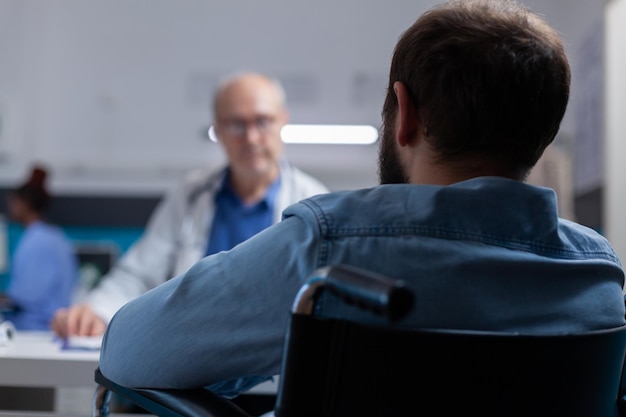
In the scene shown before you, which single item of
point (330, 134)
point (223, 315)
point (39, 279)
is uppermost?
point (223, 315)

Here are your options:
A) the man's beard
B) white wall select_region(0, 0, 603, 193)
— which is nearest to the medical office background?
white wall select_region(0, 0, 603, 193)

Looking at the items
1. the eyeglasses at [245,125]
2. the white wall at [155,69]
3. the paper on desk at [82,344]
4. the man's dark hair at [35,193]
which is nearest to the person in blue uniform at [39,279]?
the man's dark hair at [35,193]

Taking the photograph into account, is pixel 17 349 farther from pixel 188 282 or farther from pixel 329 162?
pixel 329 162

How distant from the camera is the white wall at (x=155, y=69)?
6.02 m

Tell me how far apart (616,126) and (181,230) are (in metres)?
1.32

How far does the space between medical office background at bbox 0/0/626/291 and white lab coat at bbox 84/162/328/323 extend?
10.4 feet

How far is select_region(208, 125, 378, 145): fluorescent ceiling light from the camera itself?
19.4 feet

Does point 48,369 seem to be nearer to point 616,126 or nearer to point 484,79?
point 484,79

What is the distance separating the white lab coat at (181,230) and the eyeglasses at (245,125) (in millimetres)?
128

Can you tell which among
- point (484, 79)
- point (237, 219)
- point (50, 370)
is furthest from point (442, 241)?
point (237, 219)

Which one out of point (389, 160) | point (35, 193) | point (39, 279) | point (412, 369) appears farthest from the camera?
point (35, 193)

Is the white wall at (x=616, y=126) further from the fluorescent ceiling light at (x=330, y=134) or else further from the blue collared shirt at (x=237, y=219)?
the fluorescent ceiling light at (x=330, y=134)

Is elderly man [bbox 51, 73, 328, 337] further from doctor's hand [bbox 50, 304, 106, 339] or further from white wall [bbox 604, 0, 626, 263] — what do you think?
white wall [bbox 604, 0, 626, 263]

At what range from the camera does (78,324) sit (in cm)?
185
